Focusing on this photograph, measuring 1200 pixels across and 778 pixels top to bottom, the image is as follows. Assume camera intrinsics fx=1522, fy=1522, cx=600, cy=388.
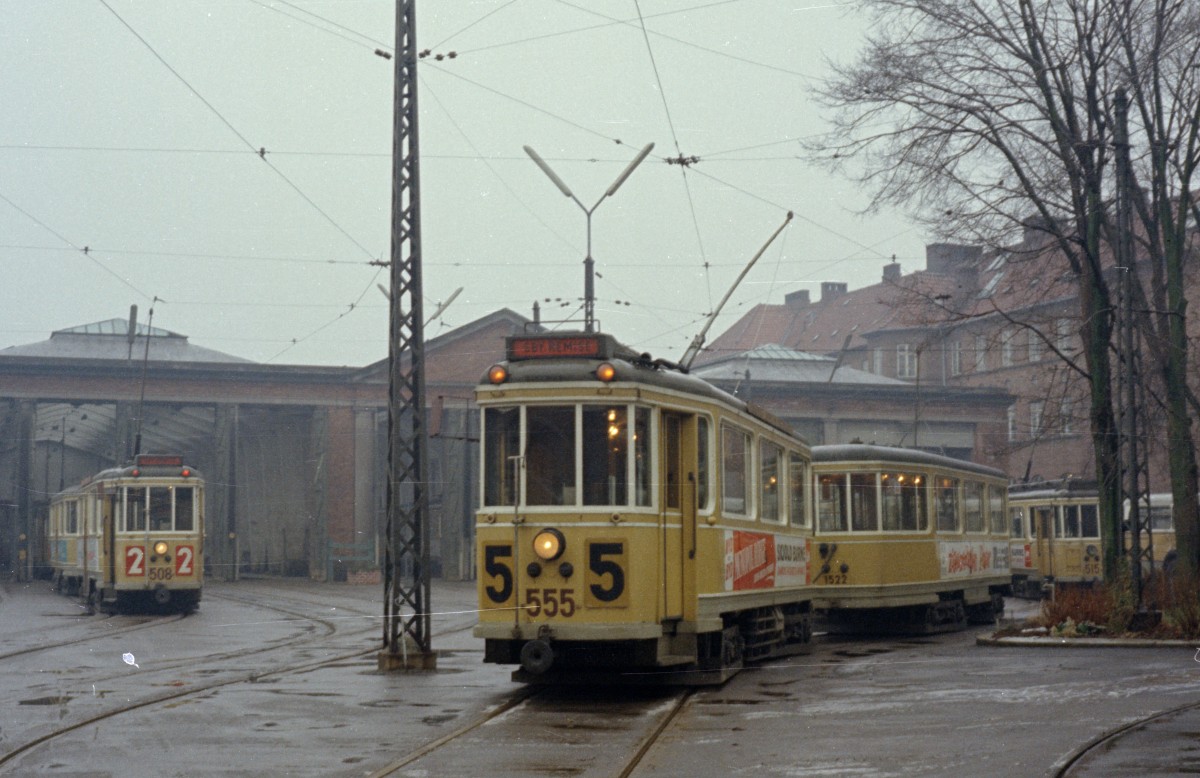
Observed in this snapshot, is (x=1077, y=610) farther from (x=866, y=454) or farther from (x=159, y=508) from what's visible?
(x=159, y=508)

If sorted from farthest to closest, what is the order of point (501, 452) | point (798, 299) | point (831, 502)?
1. point (798, 299)
2. point (831, 502)
3. point (501, 452)

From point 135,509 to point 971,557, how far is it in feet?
53.4

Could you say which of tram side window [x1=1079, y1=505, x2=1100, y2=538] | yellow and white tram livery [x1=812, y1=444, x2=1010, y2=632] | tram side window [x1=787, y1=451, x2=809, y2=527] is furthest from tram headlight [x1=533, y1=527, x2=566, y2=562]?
tram side window [x1=1079, y1=505, x2=1100, y2=538]

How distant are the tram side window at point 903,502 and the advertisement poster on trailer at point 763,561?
10.2ft

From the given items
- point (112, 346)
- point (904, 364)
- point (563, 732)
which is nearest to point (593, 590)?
point (563, 732)

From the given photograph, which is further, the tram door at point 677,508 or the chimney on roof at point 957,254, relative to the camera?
the chimney on roof at point 957,254

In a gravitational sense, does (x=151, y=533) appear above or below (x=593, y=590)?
above

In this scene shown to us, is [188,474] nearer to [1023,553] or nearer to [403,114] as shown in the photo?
[403,114]

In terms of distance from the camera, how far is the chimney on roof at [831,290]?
92.9 metres

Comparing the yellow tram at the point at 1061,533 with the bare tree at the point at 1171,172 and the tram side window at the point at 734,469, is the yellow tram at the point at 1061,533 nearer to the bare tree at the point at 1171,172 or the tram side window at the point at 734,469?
the bare tree at the point at 1171,172

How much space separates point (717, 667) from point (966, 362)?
63.8 meters

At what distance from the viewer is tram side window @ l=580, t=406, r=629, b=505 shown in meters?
13.5

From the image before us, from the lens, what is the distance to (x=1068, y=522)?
122ft

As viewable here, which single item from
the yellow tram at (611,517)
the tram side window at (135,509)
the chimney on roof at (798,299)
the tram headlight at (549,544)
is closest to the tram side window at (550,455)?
the yellow tram at (611,517)
